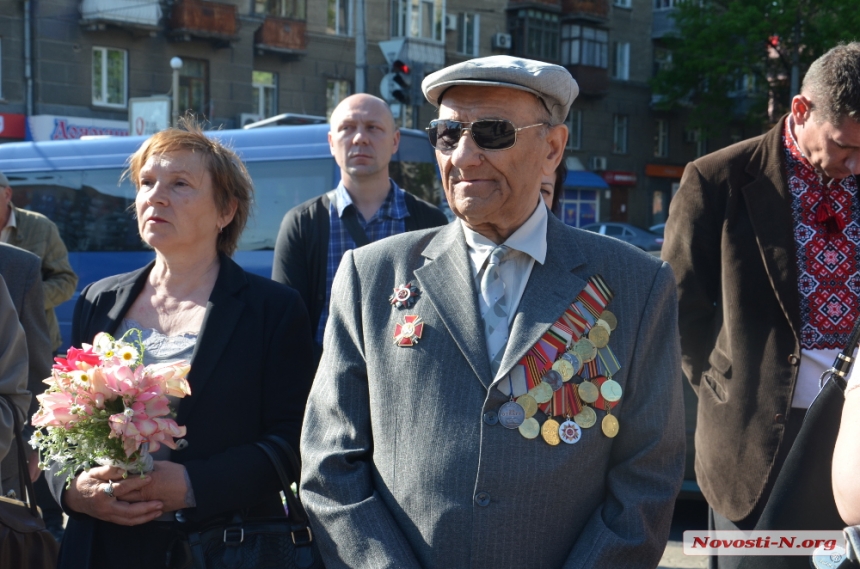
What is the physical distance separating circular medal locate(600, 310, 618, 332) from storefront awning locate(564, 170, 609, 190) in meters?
34.2

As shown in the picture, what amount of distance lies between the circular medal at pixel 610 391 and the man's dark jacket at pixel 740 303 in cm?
111

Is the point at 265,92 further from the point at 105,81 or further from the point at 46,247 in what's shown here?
the point at 46,247

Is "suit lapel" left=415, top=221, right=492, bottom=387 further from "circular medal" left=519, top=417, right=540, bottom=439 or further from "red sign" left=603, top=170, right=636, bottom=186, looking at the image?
"red sign" left=603, top=170, right=636, bottom=186

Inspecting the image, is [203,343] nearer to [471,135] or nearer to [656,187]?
[471,135]

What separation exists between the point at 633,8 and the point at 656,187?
24.3ft

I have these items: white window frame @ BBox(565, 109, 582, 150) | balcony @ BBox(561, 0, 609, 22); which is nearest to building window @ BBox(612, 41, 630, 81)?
balcony @ BBox(561, 0, 609, 22)

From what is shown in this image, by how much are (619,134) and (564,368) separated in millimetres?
38612

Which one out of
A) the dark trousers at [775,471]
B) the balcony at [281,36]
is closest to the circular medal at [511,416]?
the dark trousers at [775,471]

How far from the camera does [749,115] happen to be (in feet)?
119

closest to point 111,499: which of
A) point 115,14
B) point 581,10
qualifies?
point 115,14

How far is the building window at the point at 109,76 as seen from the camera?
2609cm

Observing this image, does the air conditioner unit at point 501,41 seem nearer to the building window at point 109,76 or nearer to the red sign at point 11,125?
the building window at point 109,76

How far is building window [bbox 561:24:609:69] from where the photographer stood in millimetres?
38344

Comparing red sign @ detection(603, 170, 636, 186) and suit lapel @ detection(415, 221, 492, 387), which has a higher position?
suit lapel @ detection(415, 221, 492, 387)
